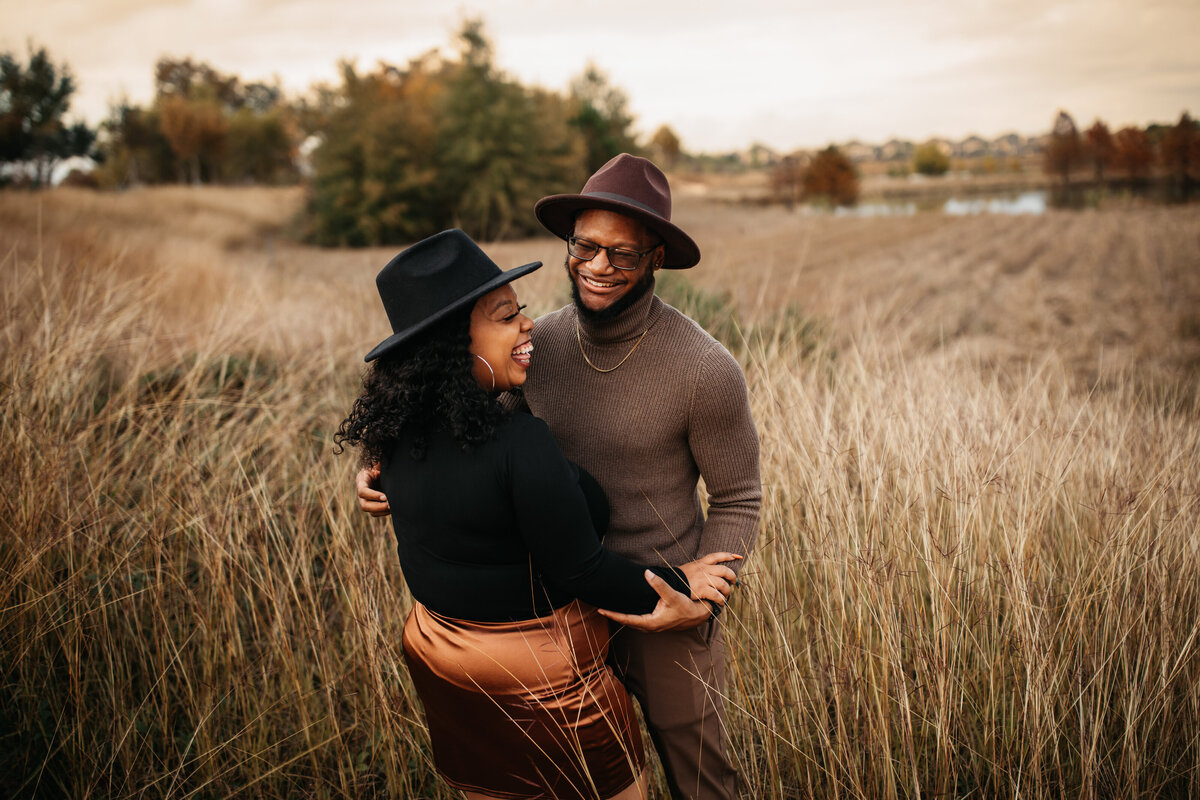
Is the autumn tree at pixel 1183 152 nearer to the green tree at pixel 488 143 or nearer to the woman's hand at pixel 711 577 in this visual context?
the green tree at pixel 488 143

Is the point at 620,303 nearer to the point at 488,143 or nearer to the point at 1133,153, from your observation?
the point at 488,143

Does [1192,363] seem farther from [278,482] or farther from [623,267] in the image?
[278,482]

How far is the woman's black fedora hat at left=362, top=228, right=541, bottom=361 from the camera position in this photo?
1.44 meters

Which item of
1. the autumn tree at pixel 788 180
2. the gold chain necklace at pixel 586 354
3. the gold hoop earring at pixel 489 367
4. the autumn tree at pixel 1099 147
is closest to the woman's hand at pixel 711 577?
the gold chain necklace at pixel 586 354

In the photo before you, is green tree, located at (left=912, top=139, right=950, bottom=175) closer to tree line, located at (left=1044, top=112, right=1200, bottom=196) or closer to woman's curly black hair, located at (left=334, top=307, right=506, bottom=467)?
tree line, located at (left=1044, top=112, right=1200, bottom=196)

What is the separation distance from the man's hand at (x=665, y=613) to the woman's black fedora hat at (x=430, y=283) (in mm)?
767


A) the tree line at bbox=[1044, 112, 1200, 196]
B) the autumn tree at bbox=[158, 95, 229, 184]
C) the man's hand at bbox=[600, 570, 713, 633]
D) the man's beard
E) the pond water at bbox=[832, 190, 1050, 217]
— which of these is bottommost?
the man's hand at bbox=[600, 570, 713, 633]

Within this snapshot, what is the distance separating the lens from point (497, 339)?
1537 millimetres

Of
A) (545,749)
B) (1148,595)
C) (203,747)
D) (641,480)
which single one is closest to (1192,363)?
(1148,595)

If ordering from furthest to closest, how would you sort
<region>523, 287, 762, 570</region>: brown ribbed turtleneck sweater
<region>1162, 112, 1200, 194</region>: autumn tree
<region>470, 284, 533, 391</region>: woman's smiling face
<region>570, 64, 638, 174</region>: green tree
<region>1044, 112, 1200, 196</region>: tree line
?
1. <region>1044, 112, 1200, 196</region>: tree line
2. <region>1162, 112, 1200, 194</region>: autumn tree
3. <region>570, 64, 638, 174</region>: green tree
4. <region>523, 287, 762, 570</region>: brown ribbed turtleneck sweater
5. <region>470, 284, 533, 391</region>: woman's smiling face

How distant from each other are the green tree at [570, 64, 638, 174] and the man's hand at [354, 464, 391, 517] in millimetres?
30817

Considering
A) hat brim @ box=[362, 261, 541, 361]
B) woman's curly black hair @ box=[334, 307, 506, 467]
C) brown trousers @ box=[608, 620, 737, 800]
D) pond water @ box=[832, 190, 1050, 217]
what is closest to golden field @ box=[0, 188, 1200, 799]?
brown trousers @ box=[608, 620, 737, 800]

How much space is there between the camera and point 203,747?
7.63 ft

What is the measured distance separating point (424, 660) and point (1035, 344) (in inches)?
A: 367
